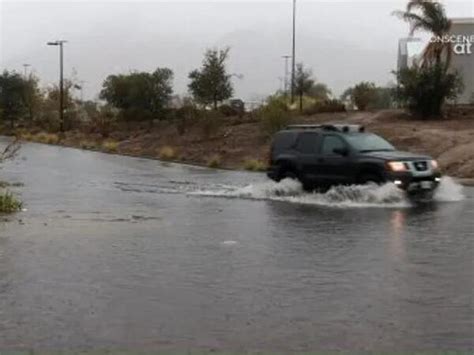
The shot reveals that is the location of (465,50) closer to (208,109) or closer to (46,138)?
(208,109)

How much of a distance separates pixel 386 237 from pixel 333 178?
6008 millimetres

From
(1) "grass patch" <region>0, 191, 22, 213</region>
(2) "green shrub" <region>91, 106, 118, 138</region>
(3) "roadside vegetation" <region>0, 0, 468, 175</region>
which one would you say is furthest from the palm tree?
(1) "grass patch" <region>0, 191, 22, 213</region>

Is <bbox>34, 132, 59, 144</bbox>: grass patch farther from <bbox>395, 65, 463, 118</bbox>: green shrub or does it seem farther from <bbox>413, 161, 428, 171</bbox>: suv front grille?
<bbox>413, 161, 428, 171</bbox>: suv front grille

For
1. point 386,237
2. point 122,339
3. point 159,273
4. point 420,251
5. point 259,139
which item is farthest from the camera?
point 259,139

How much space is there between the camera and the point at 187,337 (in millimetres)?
6512

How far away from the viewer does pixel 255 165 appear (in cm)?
3203

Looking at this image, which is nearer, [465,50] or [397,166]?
[397,166]

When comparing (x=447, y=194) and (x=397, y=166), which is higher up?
(x=397, y=166)

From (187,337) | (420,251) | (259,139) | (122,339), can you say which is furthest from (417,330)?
(259,139)

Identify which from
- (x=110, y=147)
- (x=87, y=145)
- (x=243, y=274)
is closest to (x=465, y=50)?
(x=110, y=147)

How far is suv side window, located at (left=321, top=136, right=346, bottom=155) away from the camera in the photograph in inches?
716

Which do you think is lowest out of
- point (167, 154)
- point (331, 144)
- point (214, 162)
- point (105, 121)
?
point (214, 162)

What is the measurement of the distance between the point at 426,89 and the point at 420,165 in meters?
22.6

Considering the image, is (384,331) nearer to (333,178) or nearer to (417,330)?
(417,330)
